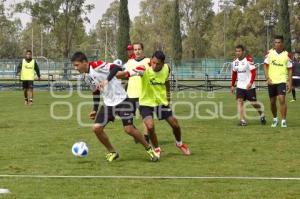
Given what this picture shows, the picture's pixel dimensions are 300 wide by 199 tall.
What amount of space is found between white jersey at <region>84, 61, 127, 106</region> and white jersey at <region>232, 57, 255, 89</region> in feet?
21.5

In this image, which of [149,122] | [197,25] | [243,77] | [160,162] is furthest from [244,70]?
[197,25]

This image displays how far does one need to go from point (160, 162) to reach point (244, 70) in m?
6.72

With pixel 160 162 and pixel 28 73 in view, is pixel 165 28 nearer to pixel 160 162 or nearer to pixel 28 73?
pixel 28 73

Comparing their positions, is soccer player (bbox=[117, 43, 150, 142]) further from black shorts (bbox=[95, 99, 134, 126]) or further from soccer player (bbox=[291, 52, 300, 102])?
soccer player (bbox=[291, 52, 300, 102])

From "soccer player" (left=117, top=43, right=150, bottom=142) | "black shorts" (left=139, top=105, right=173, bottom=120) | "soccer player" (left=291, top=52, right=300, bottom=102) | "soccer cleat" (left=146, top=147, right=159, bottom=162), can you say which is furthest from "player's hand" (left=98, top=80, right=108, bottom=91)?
"soccer player" (left=291, top=52, right=300, bottom=102)

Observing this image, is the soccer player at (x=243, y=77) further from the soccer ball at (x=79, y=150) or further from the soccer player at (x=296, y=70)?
the soccer player at (x=296, y=70)

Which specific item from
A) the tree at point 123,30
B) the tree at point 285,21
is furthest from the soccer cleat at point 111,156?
the tree at point 123,30

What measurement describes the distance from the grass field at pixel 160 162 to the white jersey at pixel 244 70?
1.14 m

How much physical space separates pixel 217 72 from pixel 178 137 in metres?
38.6

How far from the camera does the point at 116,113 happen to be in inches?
388

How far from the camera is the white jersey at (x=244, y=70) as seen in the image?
1575 cm

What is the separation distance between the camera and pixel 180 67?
50.4 m

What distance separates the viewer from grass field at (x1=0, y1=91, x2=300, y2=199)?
24.2ft

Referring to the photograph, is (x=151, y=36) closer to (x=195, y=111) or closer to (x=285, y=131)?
(x=195, y=111)
